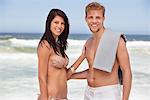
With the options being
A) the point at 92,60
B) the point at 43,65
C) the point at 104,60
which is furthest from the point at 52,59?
the point at 104,60

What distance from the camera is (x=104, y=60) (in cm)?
234

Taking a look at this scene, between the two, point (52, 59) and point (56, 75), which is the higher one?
point (52, 59)

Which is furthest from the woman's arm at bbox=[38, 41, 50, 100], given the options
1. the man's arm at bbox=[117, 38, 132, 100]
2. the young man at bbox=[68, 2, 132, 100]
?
the man's arm at bbox=[117, 38, 132, 100]

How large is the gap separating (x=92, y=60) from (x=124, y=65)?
0.25 m

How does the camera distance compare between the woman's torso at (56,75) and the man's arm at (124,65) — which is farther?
the woman's torso at (56,75)

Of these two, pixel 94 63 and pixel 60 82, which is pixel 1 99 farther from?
pixel 94 63

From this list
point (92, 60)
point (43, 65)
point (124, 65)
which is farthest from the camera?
point (43, 65)

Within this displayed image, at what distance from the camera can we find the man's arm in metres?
2.30

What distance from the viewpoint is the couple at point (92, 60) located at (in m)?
2.32

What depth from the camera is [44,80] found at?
102 inches

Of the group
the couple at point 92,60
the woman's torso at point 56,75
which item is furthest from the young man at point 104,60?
the woman's torso at point 56,75

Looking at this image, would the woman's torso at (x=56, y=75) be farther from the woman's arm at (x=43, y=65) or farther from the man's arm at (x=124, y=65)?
the man's arm at (x=124, y=65)

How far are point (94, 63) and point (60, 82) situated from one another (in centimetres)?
41

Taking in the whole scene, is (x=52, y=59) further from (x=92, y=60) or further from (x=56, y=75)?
(x=92, y=60)
